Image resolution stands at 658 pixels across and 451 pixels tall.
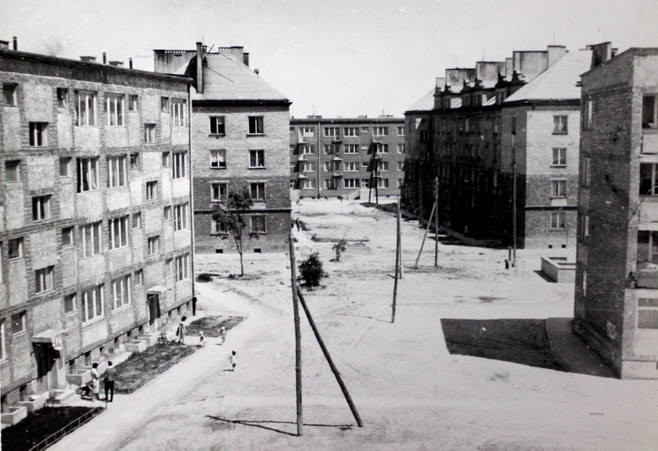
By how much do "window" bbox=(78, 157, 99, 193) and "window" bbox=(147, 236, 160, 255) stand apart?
18.5ft

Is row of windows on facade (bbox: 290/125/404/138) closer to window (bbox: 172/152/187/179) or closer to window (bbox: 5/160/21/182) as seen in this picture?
window (bbox: 172/152/187/179)

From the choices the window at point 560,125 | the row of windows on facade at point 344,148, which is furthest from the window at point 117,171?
the row of windows on facade at point 344,148

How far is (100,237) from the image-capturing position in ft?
100

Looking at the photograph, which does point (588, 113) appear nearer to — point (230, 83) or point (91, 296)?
point (91, 296)

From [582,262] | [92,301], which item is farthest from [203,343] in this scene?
[582,262]

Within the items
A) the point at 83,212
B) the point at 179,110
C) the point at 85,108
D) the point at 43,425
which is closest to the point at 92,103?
the point at 85,108

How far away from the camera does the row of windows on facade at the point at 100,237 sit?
82.7 ft

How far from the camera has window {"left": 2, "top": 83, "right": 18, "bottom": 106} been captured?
80.4 ft

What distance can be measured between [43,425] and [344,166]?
83.2 meters

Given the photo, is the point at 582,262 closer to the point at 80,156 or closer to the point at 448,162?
the point at 80,156

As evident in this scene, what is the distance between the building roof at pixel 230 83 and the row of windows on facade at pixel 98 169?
62.7 ft

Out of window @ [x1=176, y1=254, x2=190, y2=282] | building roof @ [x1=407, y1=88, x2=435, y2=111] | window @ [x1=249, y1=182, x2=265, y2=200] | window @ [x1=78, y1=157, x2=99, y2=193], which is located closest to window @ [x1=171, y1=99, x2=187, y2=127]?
window @ [x1=176, y1=254, x2=190, y2=282]

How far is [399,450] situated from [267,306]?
2073cm

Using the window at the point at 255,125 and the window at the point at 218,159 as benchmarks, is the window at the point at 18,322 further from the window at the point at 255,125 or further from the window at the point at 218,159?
the window at the point at 255,125
